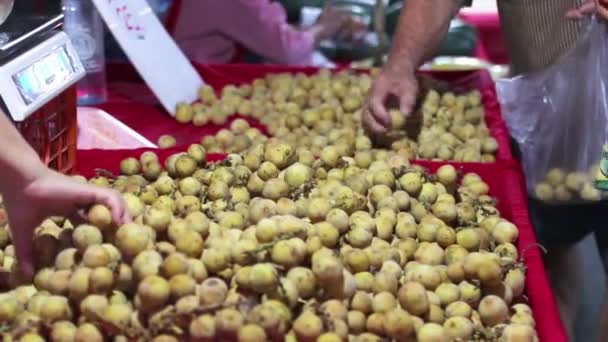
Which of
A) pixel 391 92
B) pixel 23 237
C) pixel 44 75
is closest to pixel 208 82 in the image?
pixel 391 92

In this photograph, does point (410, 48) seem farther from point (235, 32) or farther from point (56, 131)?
point (235, 32)

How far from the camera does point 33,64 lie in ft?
5.38

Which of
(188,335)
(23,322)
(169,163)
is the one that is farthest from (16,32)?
(188,335)

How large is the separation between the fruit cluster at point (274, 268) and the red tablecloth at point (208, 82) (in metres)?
0.64

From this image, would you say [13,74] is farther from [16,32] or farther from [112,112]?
[112,112]

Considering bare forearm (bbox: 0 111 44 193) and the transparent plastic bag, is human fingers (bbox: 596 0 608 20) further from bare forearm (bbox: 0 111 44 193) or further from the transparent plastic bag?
bare forearm (bbox: 0 111 44 193)

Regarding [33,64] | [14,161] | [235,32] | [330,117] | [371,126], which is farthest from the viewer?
[235,32]

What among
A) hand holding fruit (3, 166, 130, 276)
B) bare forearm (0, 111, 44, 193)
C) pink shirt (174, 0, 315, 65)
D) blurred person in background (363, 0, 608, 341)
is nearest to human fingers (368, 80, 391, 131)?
blurred person in background (363, 0, 608, 341)

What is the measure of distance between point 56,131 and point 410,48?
91cm

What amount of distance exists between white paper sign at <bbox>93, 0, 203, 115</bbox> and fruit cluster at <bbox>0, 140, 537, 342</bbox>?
2.33 feet

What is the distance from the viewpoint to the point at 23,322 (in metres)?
1.20

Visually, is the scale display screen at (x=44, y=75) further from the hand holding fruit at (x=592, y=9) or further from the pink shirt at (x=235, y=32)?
the pink shirt at (x=235, y=32)

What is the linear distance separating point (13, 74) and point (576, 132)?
1.16 m

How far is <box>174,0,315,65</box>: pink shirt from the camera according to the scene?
9.93 feet
